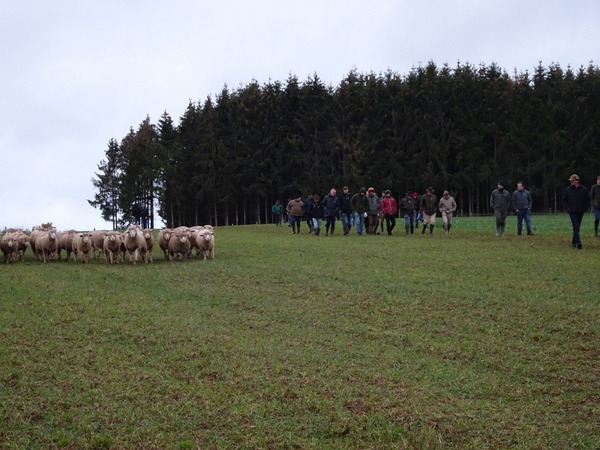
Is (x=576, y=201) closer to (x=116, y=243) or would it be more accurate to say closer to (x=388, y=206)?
(x=388, y=206)

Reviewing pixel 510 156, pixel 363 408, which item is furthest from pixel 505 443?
pixel 510 156

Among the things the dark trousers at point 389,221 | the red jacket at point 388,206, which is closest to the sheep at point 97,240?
the red jacket at point 388,206

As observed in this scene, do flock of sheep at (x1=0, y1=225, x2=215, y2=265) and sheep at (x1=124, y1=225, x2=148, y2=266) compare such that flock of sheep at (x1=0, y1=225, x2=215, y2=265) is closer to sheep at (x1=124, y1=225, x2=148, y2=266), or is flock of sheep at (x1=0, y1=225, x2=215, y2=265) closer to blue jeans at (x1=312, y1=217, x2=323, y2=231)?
sheep at (x1=124, y1=225, x2=148, y2=266)

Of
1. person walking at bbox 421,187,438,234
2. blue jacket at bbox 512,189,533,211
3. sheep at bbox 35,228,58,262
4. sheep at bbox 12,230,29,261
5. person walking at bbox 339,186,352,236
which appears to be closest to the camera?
sheep at bbox 35,228,58,262

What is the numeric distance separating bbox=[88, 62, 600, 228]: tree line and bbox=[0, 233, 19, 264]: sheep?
42.2 meters

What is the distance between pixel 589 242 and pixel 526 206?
12.7 ft

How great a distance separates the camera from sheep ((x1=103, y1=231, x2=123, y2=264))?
2580 cm

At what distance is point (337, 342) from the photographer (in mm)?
11625

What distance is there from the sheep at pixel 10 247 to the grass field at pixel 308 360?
23.8ft

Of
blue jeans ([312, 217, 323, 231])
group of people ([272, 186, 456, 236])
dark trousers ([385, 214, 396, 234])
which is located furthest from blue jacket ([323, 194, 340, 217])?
dark trousers ([385, 214, 396, 234])

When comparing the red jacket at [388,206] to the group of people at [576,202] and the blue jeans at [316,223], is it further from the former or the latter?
the group of people at [576,202]

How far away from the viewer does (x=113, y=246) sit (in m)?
25.8

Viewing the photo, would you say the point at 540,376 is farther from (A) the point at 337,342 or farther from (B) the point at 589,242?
(B) the point at 589,242

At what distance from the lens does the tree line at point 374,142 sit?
66.3m
